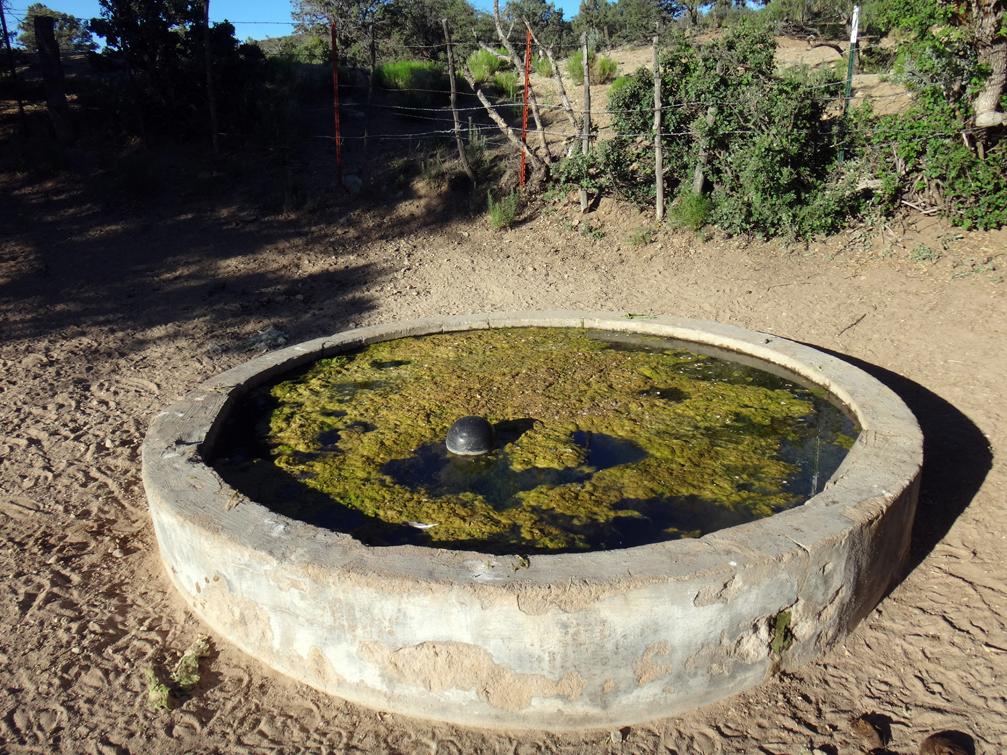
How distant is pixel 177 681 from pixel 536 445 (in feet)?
5.99

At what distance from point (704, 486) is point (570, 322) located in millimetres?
2329

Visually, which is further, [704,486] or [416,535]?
[704,486]

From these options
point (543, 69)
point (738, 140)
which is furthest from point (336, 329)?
point (543, 69)

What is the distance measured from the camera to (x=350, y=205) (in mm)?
9641

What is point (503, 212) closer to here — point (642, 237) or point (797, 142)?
point (642, 237)

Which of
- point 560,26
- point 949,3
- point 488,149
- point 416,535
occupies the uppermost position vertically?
point 560,26

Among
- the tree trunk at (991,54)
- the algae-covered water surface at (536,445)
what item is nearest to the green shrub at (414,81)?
the tree trunk at (991,54)

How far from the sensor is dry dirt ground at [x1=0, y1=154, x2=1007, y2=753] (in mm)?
2562

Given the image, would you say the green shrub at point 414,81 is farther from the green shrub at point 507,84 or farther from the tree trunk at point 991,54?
the tree trunk at point 991,54

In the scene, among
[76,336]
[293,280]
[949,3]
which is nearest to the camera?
[76,336]

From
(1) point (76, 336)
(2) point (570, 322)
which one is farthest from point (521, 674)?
(1) point (76, 336)

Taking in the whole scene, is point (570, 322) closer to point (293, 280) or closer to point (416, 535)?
point (416, 535)

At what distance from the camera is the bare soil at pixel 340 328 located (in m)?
2.56

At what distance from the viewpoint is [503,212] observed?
29.9ft
